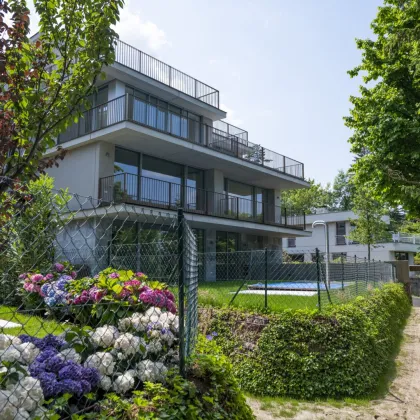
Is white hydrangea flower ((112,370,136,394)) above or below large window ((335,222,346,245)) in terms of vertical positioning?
below

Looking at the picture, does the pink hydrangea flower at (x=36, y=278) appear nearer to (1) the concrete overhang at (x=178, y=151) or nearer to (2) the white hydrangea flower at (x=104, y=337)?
(2) the white hydrangea flower at (x=104, y=337)

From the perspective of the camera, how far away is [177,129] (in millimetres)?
17812

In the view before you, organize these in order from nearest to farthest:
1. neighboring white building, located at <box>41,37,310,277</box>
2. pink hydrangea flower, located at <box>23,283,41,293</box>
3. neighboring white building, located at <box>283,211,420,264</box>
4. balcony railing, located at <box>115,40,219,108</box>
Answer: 1. pink hydrangea flower, located at <box>23,283,41,293</box>
2. neighboring white building, located at <box>41,37,310,277</box>
3. balcony railing, located at <box>115,40,219,108</box>
4. neighboring white building, located at <box>283,211,420,264</box>

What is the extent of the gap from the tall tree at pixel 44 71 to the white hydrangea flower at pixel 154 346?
1887 millimetres

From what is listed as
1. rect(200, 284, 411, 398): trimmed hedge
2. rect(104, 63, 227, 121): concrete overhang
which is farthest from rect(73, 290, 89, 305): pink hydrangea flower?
rect(104, 63, 227, 121): concrete overhang

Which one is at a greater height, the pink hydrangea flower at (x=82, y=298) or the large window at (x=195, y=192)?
the large window at (x=195, y=192)

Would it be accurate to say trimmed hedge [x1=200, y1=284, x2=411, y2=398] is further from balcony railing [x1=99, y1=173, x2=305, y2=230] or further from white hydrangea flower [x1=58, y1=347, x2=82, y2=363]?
balcony railing [x1=99, y1=173, x2=305, y2=230]

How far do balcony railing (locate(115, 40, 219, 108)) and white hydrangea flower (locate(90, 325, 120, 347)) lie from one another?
1411cm

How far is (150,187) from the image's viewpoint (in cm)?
1638

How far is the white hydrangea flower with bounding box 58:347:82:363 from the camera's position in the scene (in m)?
2.80

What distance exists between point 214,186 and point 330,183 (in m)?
49.7

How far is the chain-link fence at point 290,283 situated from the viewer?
800 cm

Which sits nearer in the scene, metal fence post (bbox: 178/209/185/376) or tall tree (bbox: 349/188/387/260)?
metal fence post (bbox: 178/209/185/376)

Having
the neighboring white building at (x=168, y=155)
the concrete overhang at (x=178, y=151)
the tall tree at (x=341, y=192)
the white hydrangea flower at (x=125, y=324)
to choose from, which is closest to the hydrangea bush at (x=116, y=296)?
the white hydrangea flower at (x=125, y=324)
